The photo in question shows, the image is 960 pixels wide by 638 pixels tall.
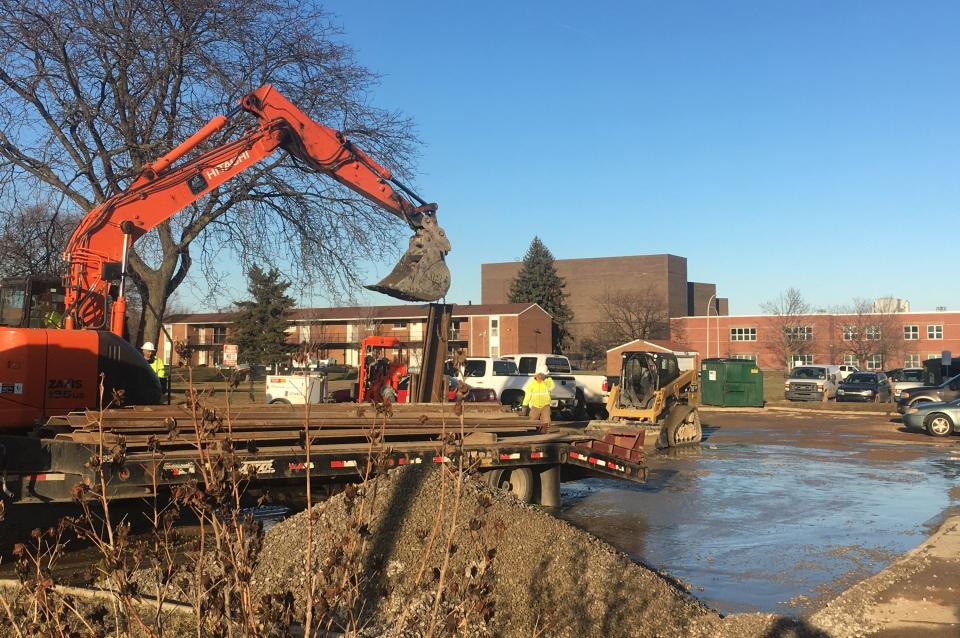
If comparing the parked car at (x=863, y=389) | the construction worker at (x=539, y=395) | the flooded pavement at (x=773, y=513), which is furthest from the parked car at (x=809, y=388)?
the construction worker at (x=539, y=395)

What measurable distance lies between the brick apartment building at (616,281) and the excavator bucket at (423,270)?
88970 millimetres

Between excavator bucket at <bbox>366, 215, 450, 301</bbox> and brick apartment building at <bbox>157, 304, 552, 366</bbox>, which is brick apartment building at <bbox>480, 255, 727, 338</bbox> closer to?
brick apartment building at <bbox>157, 304, 552, 366</bbox>

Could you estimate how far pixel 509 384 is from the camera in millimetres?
27781

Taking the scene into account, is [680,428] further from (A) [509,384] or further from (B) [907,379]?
(B) [907,379]

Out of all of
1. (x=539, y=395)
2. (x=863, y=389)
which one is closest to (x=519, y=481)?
(x=539, y=395)

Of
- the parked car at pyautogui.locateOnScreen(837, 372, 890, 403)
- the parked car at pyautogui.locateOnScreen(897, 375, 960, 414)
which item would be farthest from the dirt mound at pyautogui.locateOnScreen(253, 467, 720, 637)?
the parked car at pyautogui.locateOnScreen(837, 372, 890, 403)

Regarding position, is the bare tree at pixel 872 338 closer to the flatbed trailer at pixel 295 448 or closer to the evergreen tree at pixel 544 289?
the evergreen tree at pixel 544 289

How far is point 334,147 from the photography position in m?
13.9

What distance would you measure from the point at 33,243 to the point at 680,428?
18599 millimetres

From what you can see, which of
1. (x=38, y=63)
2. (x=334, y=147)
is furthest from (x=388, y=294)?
(x=38, y=63)

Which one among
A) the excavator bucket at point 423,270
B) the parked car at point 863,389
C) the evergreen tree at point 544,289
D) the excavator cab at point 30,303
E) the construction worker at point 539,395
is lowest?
the parked car at point 863,389

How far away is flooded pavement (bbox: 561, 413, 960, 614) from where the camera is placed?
8867 mm

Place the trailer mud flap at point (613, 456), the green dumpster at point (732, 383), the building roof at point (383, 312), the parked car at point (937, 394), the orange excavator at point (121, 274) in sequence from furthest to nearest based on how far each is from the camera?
1. the building roof at point (383, 312)
2. the green dumpster at point (732, 383)
3. the parked car at point (937, 394)
4. the trailer mud flap at point (613, 456)
5. the orange excavator at point (121, 274)

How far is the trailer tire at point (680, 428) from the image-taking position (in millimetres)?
20984
